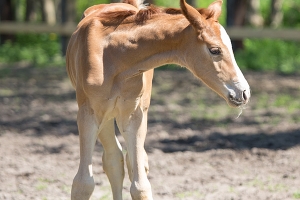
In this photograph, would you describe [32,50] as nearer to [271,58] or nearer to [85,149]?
[271,58]

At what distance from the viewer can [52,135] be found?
Result: 863cm

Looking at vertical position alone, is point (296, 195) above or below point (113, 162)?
below

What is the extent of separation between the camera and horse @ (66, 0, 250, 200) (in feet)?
13.9

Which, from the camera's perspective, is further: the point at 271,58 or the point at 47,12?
the point at 47,12

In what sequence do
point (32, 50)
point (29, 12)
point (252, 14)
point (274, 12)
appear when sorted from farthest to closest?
point (274, 12) < point (29, 12) < point (252, 14) < point (32, 50)

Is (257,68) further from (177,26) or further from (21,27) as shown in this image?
(177,26)

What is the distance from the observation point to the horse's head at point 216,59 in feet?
13.8

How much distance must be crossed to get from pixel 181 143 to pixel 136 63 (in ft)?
12.4

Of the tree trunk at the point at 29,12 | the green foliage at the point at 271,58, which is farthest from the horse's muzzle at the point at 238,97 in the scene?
the tree trunk at the point at 29,12

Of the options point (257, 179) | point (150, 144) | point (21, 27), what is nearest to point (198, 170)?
point (257, 179)

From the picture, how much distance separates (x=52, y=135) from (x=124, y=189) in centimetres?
276

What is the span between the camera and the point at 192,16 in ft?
13.8

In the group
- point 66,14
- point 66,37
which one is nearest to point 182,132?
point 66,37

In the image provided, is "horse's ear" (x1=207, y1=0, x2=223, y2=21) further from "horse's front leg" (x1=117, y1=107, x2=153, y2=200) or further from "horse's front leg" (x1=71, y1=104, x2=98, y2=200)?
"horse's front leg" (x1=71, y1=104, x2=98, y2=200)
